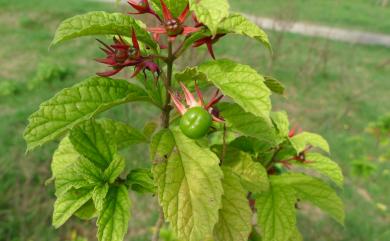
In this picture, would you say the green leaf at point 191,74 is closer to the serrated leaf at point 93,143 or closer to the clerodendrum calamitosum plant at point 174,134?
the clerodendrum calamitosum plant at point 174,134

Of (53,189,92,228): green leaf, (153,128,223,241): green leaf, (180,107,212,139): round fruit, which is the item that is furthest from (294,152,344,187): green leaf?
(53,189,92,228): green leaf

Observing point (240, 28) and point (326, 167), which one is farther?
Answer: point (326, 167)

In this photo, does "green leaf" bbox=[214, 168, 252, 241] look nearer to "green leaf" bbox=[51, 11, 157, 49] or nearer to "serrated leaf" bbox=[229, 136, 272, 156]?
"serrated leaf" bbox=[229, 136, 272, 156]

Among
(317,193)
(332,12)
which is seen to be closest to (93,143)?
(317,193)

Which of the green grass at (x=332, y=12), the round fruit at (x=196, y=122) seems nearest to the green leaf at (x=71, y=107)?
the round fruit at (x=196, y=122)

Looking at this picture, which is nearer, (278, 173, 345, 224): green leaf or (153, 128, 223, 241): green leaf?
(153, 128, 223, 241): green leaf

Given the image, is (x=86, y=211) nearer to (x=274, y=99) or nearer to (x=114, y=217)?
(x=114, y=217)
